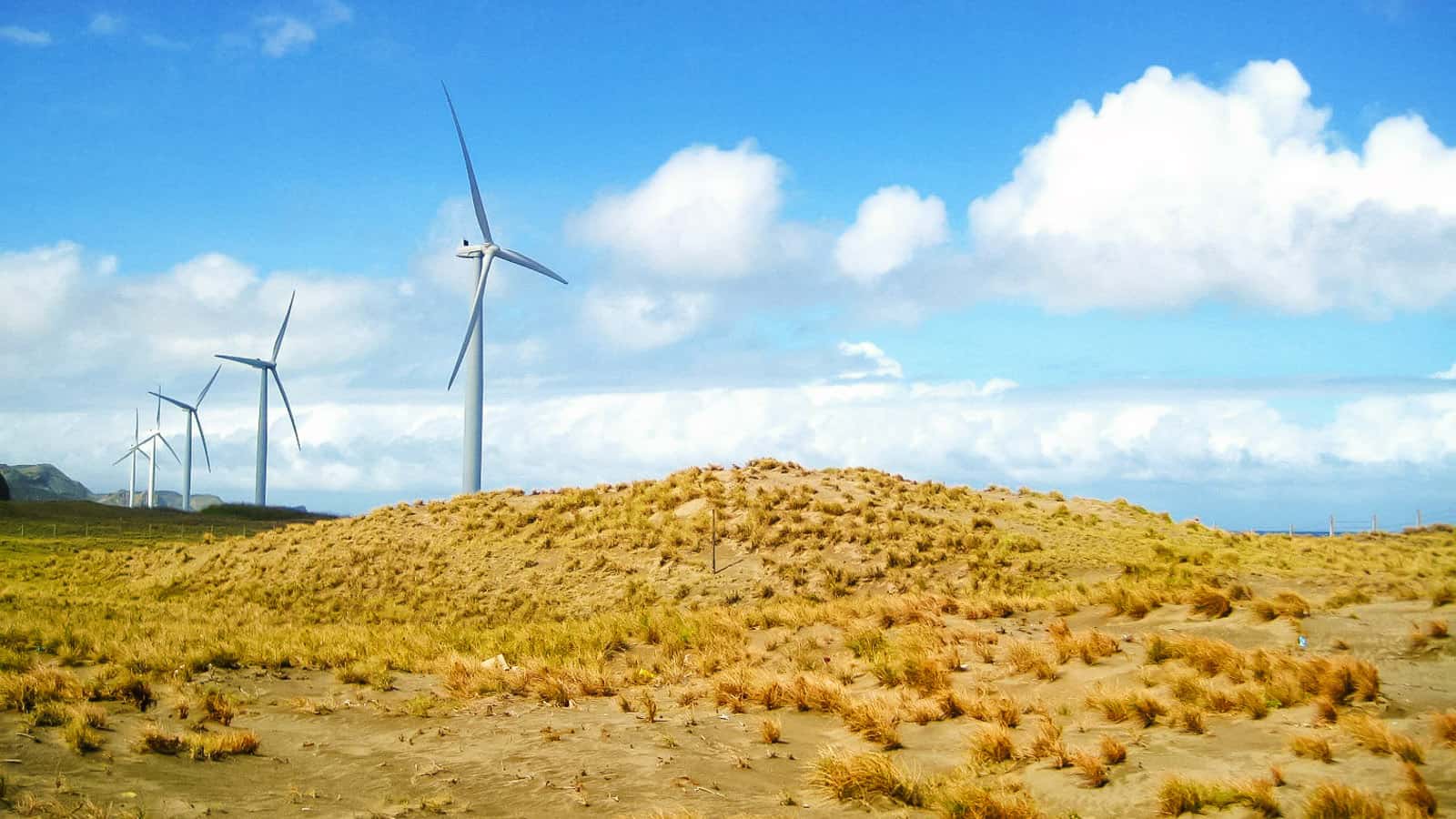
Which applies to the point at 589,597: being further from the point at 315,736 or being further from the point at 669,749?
the point at 669,749

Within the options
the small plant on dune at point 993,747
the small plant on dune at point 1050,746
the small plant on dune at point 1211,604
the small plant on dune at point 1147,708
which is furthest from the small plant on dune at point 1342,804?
the small plant on dune at point 1211,604

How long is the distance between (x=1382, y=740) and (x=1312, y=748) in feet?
2.48

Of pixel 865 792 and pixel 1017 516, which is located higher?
pixel 1017 516

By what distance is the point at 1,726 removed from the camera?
15.5 meters

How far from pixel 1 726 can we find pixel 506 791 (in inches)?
351

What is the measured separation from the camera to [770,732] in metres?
15.7

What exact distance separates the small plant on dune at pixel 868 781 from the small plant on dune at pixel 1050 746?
74.5 inches

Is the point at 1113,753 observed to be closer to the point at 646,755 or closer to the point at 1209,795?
the point at 1209,795

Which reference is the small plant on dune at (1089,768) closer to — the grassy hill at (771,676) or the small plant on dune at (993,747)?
the grassy hill at (771,676)

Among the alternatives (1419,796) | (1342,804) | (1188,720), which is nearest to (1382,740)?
(1419,796)

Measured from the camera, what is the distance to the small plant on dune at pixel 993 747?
43.5 ft

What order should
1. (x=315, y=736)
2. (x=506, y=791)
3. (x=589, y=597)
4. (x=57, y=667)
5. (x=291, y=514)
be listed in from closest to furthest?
Answer: (x=506, y=791)
(x=315, y=736)
(x=57, y=667)
(x=589, y=597)
(x=291, y=514)

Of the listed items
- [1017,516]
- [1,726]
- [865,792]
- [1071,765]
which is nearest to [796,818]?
[865,792]

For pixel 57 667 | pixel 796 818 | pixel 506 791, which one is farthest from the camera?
pixel 57 667
